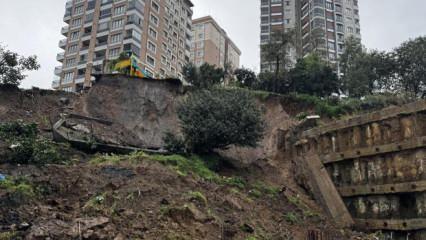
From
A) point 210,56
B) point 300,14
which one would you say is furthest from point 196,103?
point 210,56

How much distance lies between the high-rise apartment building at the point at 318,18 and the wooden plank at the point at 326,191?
1907 inches

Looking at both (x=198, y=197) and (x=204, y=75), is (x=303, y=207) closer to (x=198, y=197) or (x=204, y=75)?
(x=198, y=197)

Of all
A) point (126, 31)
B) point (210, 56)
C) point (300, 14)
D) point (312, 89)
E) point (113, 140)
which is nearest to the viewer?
point (113, 140)

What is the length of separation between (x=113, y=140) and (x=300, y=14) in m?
56.1

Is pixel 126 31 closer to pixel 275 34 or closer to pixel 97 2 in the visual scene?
pixel 97 2

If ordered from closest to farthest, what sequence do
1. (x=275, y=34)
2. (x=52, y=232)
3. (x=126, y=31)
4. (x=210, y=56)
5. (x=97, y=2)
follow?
1. (x=52, y=232)
2. (x=275, y=34)
3. (x=126, y=31)
4. (x=97, y=2)
5. (x=210, y=56)

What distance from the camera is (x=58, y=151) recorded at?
1602 cm

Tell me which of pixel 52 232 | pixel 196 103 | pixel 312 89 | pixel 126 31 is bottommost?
pixel 52 232

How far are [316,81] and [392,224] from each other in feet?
69.9

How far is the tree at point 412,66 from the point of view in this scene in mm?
31172

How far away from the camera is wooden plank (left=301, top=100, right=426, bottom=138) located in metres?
13.9

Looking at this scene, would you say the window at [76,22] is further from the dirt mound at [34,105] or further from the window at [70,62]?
the dirt mound at [34,105]

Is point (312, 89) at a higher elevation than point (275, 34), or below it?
below

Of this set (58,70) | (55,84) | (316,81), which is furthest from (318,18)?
(55,84)
